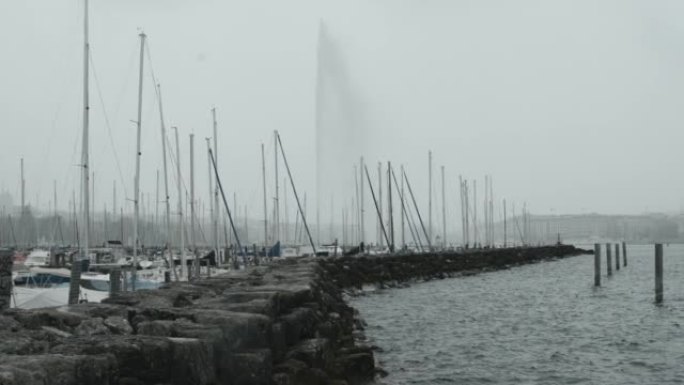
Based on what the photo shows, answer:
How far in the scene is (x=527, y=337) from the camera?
1830 centimetres

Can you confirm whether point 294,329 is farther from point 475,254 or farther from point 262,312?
point 475,254

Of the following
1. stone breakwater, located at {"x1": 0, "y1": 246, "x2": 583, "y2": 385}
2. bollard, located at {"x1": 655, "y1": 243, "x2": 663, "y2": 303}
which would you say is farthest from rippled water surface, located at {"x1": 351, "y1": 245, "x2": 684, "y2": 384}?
stone breakwater, located at {"x1": 0, "y1": 246, "x2": 583, "y2": 385}

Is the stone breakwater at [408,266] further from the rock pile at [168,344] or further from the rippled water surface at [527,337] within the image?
the rock pile at [168,344]

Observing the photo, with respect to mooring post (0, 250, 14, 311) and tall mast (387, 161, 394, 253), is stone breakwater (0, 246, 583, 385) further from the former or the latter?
tall mast (387, 161, 394, 253)

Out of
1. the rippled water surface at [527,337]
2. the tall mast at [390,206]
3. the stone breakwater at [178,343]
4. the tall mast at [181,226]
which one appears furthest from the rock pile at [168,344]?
the tall mast at [390,206]

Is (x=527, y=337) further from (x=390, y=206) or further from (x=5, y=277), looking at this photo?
(x=390, y=206)

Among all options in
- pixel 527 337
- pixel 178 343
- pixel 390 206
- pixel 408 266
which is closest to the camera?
pixel 178 343

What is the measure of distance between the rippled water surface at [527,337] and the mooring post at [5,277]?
266 inches

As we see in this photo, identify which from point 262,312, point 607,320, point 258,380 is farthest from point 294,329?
point 607,320

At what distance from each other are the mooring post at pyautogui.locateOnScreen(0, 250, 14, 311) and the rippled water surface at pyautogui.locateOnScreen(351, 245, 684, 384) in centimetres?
676

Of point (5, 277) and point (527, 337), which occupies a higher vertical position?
point (5, 277)

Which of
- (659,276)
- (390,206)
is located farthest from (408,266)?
(659,276)

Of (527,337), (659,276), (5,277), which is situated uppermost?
(5,277)

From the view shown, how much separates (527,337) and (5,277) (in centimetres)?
1333
